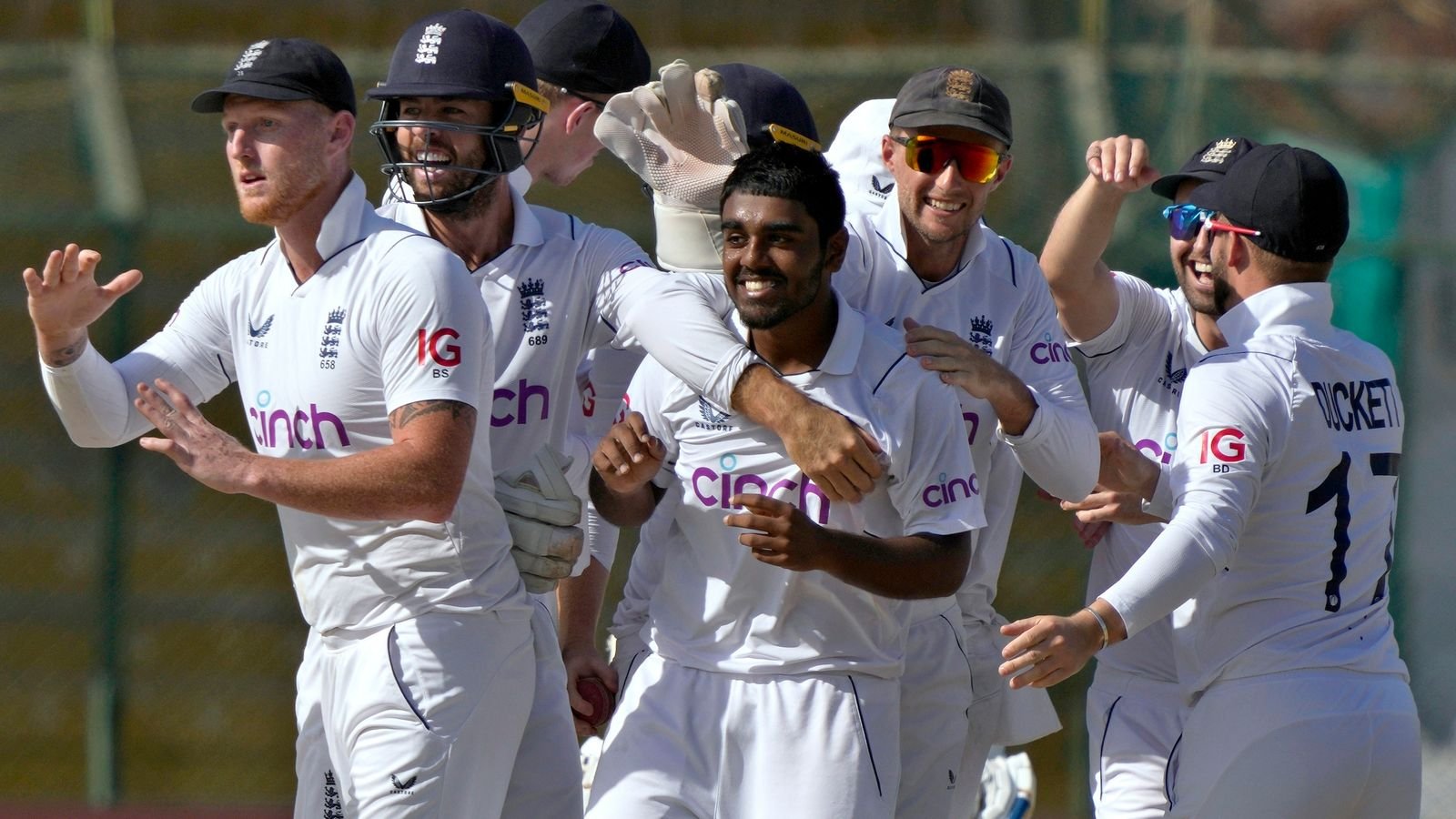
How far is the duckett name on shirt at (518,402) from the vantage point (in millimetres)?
3707

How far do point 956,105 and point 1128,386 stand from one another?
3.15ft

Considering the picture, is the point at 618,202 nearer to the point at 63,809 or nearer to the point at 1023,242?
the point at 1023,242

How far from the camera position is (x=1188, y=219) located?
381 centimetres

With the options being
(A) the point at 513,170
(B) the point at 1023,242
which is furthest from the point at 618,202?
(A) the point at 513,170

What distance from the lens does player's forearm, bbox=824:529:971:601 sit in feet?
10.3

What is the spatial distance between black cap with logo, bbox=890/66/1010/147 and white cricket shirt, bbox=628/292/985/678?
0.58 metres

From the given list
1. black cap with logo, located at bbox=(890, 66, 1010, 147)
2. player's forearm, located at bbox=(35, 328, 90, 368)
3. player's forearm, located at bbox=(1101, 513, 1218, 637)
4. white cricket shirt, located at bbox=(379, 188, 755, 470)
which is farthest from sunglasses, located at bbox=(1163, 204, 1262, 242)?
player's forearm, located at bbox=(35, 328, 90, 368)

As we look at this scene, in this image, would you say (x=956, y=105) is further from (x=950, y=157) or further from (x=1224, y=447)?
(x=1224, y=447)

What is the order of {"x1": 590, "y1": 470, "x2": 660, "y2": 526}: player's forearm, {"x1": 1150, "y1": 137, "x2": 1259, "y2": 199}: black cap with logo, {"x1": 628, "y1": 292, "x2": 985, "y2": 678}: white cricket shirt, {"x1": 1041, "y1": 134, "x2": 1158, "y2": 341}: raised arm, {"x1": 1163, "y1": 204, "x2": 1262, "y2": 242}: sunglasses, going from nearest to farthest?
{"x1": 628, "y1": 292, "x2": 985, "y2": 678}: white cricket shirt → {"x1": 590, "y1": 470, "x2": 660, "y2": 526}: player's forearm → {"x1": 1163, "y1": 204, "x2": 1262, "y2": 242}: sunglasses → {"x1": 1041, "y1": 134, "x2": 1158, "y2": 341}: raised arm → {"x1": 1150, "y1": 137, "x2": 1259, "y2": 199}: black cap with logo

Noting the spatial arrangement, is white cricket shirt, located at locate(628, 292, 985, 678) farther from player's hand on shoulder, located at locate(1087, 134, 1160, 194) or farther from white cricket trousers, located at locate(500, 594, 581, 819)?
player's hand on shoulder, located at locate(1087, 134, 1160, 194)

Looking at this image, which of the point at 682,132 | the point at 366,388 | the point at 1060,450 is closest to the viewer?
the point at 366,388

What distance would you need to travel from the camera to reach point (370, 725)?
326 centimetres

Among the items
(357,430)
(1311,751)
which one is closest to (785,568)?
(357,430)

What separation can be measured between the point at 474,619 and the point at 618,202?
3.87 metres
